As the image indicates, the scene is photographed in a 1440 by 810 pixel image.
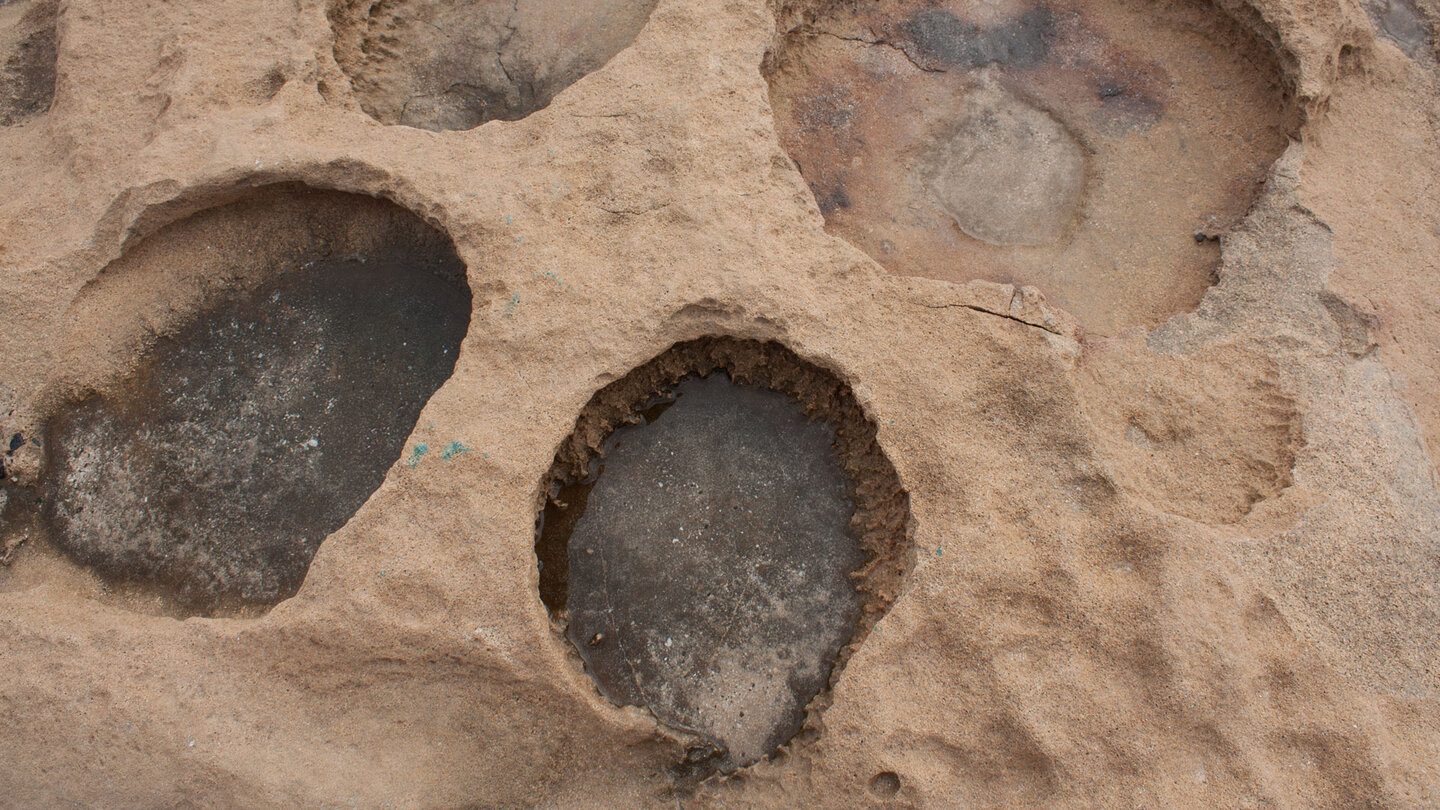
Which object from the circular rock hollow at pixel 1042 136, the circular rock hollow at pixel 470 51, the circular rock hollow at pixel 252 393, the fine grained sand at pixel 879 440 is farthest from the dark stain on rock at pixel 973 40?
the circular rock hollow at pixel 252 393

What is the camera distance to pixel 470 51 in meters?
3.67

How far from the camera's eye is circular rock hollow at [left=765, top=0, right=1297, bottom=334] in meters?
3.34

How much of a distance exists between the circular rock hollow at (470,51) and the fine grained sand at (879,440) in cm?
46

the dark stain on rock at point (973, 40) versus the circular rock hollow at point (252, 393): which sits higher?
the dark stain on rock at point (973, 40)

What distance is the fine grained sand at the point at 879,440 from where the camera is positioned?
8.21ft

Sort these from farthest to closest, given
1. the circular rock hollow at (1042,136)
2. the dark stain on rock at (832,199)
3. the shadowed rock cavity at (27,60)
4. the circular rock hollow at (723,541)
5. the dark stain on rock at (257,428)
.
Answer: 1. the shadowed rock cavity at (27,60)
2. the dark stain on rock at (832,199)
3. the circular rock hollow at (1042,136)
4. the dark stain on rock at (257,428)
5. the circular rock hollow at (723,541)

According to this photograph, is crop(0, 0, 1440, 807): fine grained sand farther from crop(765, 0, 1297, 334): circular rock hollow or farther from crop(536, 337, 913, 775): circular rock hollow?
crop(765, 0, 1297, 334): circular rock hollow

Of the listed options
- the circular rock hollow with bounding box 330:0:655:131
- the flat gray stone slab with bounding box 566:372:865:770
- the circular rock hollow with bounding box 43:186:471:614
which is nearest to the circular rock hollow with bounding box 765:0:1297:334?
the circular rock hollow with bounding box 330:0:655:131

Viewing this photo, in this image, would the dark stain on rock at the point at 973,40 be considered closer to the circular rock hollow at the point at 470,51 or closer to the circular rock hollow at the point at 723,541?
the circular rock hollow at the point at 470,51

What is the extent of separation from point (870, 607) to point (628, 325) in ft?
3.92

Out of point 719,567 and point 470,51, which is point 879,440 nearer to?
point 719,567

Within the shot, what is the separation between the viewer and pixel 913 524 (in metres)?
2.65


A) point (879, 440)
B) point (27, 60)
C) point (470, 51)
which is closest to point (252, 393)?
point (470, 51)

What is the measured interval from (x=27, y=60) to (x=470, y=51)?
1966mm
